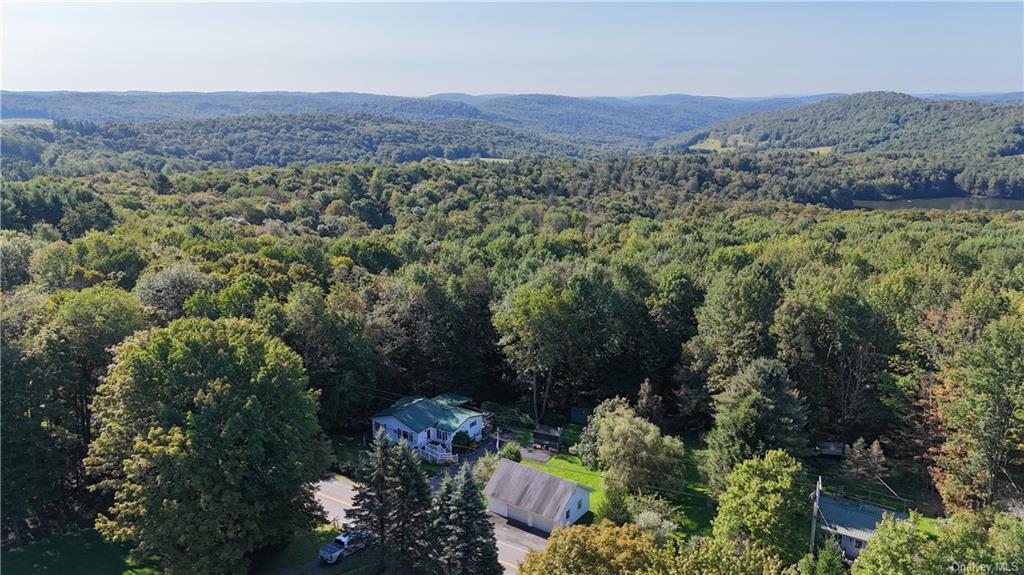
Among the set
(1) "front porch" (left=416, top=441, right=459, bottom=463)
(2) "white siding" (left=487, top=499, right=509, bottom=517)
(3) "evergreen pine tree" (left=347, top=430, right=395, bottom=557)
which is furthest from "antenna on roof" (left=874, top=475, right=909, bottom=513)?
(3) "evergreen pine tree" (left=347, top=430, right=395, bottom=557)

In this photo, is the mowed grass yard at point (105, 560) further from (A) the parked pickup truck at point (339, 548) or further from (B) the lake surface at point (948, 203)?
(B) the lake surface at point (948, 203)

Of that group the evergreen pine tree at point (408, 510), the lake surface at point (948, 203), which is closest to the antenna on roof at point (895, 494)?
the evergreen pine tree at point (408, 510)

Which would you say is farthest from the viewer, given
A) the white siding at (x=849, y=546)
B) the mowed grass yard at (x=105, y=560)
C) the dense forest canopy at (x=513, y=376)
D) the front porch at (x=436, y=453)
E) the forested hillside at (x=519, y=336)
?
the front porch at (x=436, y=453)

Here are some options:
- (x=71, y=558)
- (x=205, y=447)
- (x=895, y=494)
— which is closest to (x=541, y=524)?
(x=205, y=447)

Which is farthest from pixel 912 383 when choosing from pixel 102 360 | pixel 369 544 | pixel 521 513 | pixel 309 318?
pixel 102 360

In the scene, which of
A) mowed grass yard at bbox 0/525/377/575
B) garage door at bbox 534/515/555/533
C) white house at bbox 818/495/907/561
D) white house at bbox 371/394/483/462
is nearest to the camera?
mowed grass yard at bbox 0/525/377/575

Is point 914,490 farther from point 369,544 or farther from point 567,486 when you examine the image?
point 369,544

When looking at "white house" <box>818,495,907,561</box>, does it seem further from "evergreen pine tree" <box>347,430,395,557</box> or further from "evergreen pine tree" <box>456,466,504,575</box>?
"evergreen pine tree" <box>347,430,395,557</box>
